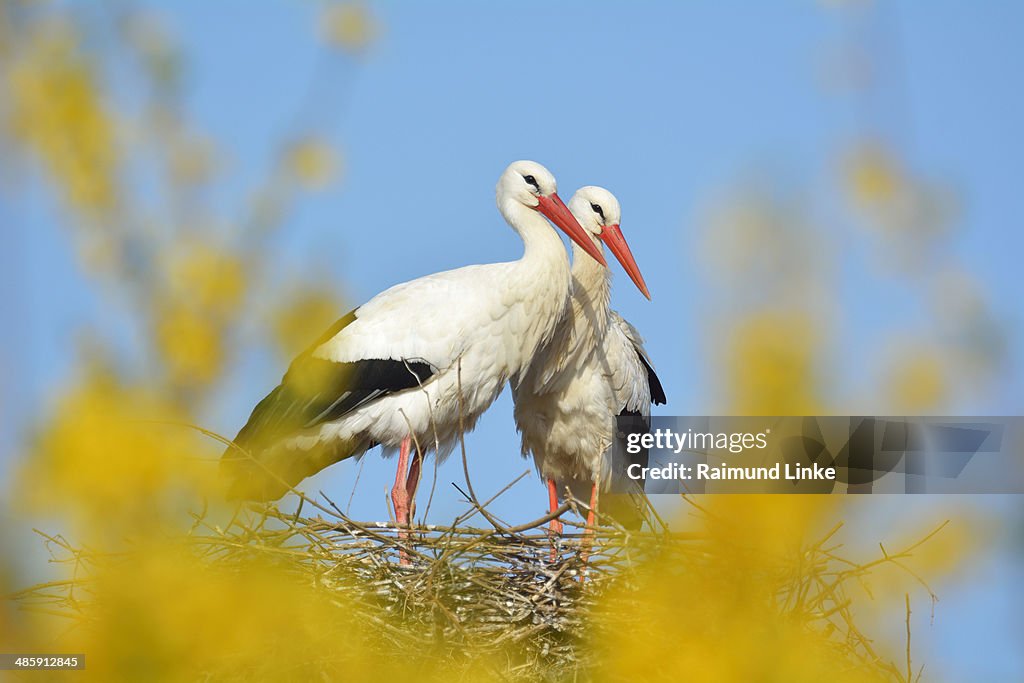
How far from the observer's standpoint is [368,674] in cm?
192

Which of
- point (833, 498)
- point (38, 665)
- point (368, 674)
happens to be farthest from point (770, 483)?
point (368, 674)

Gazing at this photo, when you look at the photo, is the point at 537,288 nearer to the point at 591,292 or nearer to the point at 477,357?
the point at 477,357

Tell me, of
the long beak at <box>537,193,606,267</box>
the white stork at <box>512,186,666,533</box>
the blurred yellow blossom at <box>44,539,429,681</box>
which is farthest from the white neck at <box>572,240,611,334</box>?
the blurred yellow blossom at <box>44,539,429,681</box>

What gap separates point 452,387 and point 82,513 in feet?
11.0

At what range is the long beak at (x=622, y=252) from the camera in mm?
4801

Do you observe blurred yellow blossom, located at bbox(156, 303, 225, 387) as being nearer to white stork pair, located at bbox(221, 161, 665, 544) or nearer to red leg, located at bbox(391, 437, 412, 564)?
white stork pair, located at bbox(221, 161, 665, 544)

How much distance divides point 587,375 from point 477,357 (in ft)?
2.39

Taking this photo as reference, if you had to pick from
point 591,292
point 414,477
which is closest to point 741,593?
point 414,477

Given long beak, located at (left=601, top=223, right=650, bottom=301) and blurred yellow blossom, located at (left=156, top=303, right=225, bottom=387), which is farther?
long beak, located at (left=601, top=223, right=650, bottom=301)

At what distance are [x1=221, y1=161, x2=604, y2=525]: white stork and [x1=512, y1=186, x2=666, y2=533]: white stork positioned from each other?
34 cm

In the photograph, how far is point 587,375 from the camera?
491 centimetres

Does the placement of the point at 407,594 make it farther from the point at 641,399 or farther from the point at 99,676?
the point at 99,676

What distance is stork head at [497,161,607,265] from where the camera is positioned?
476cm

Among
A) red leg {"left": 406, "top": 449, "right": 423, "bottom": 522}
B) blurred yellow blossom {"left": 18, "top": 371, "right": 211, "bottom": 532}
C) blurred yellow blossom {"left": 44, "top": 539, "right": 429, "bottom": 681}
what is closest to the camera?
blurred yellow blossom {"left": 18, "top": 371, "right": 211, "bottom": 532}
